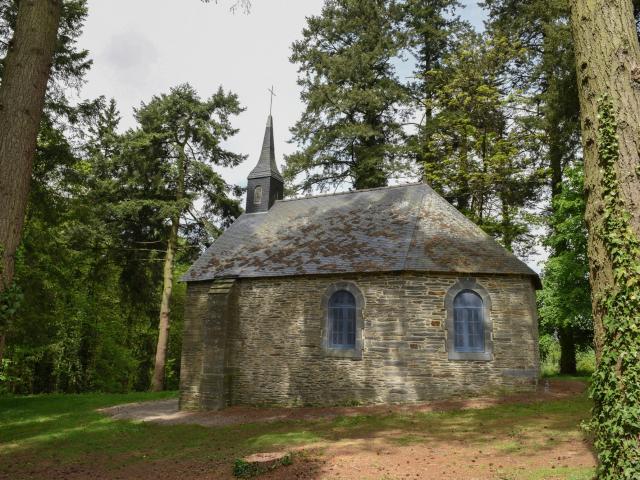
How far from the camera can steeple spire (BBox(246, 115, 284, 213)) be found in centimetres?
2233

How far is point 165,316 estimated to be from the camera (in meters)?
22.2

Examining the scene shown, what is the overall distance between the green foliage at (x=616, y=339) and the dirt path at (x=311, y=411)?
763 cm

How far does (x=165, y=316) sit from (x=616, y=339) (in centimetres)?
2006

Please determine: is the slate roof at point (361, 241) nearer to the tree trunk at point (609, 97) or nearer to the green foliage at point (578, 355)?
the green foliage at point (578, 355)

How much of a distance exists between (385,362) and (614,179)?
32.1 ft

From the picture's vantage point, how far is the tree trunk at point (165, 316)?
22219 millimetres

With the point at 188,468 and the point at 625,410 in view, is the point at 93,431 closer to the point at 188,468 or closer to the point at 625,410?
the point at 188,468

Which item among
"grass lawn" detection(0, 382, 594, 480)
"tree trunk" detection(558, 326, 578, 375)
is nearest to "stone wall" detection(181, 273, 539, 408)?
"grass lawn" detection(0, 382, 594, 480)

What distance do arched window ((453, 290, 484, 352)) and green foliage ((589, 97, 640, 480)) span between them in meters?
8.85

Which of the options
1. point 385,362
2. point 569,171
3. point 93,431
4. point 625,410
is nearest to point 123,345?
point 93,431

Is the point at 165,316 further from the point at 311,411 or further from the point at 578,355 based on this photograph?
the point at 578,355

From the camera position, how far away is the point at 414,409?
12.7 m

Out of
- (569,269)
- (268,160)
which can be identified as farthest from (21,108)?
(569,269)

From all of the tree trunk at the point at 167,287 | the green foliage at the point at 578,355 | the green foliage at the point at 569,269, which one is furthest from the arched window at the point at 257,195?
the green foliage at the point at 578,355
